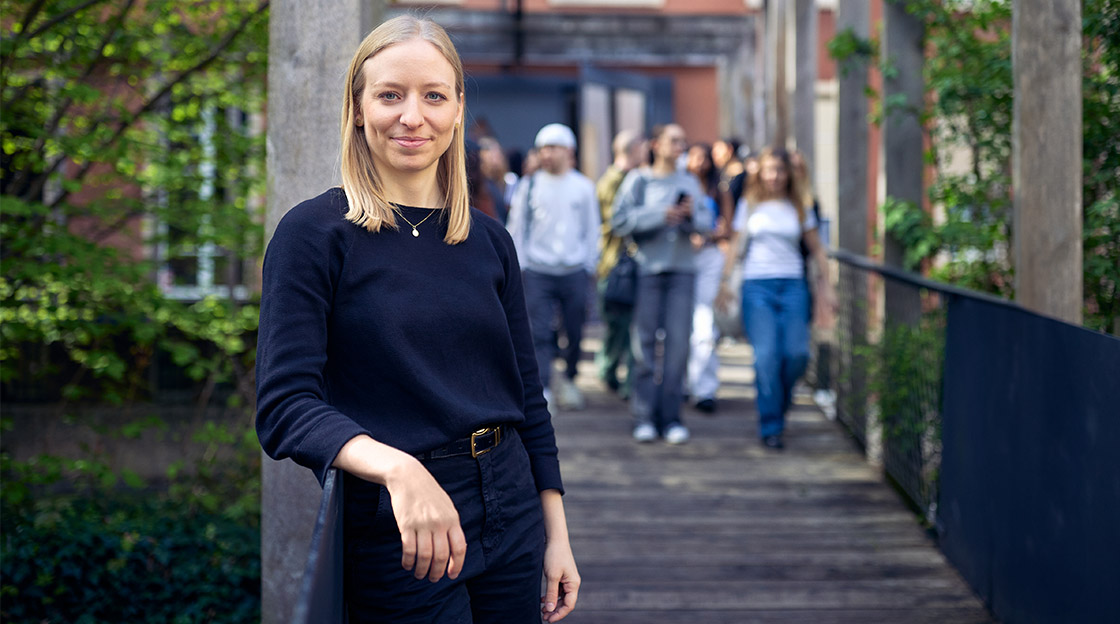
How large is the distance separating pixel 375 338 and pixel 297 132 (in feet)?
5.11

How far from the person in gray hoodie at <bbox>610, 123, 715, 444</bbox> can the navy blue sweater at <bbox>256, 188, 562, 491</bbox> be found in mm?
4926

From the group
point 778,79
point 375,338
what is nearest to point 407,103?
point 375,338

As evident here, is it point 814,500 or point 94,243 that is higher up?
point 94,243

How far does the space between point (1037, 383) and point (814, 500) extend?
90.2 inches

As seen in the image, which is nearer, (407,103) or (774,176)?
(407,103)

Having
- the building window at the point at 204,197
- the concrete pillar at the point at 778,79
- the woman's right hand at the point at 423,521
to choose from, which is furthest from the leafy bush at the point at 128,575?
the concrete pillar at the point at 778,79

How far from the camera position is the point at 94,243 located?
510cm

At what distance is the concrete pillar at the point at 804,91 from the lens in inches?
392

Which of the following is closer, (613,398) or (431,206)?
(431,206)

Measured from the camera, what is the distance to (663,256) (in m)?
6.94

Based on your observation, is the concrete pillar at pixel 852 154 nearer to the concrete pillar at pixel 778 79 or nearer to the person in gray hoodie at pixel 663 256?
the person in gray hoodie at pixel 663 256

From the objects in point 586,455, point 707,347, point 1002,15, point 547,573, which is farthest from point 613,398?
point 547,573

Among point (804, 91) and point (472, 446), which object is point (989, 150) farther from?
point (472, 446)

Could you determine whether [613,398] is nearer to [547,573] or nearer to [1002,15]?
[1002,15]
